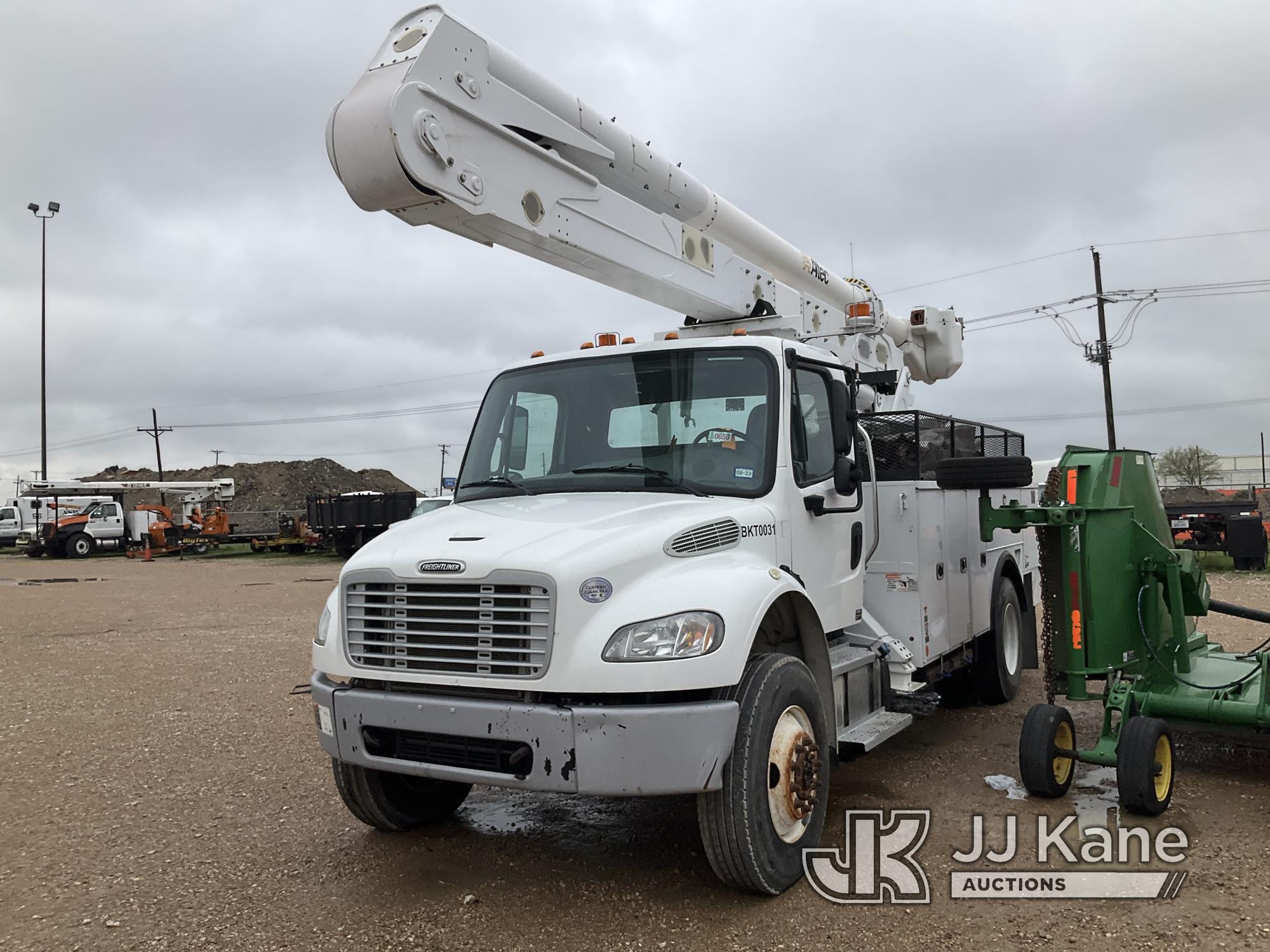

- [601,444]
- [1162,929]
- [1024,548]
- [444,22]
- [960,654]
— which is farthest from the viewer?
[1024,548]

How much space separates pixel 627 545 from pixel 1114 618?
346cm

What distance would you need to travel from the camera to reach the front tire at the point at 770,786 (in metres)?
4.08

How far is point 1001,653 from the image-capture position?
319 inches

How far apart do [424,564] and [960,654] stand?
4.66 metres

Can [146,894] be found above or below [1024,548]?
below

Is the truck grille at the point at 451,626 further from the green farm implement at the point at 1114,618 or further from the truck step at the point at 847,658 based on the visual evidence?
the green farm implement at the point at 1114,618

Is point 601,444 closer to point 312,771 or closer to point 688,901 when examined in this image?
point 688,901

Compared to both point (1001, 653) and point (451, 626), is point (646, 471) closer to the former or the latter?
point (451, 626)

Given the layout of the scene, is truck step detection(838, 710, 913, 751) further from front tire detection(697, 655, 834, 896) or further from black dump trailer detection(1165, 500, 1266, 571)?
black dump trailer detection(1165, 500, 1266, 571)

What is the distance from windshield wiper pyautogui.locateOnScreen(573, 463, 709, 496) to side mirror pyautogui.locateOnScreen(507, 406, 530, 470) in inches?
16.1

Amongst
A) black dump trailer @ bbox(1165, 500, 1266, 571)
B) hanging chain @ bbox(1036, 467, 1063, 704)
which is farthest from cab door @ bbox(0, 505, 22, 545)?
hanging chain @ bbox(1036, 467, 1063, 704)

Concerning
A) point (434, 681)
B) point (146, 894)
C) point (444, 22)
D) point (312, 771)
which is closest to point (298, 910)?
point (146, 894)

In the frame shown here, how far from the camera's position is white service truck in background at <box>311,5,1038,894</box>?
157 inches

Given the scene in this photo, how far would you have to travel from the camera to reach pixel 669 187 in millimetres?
6418
